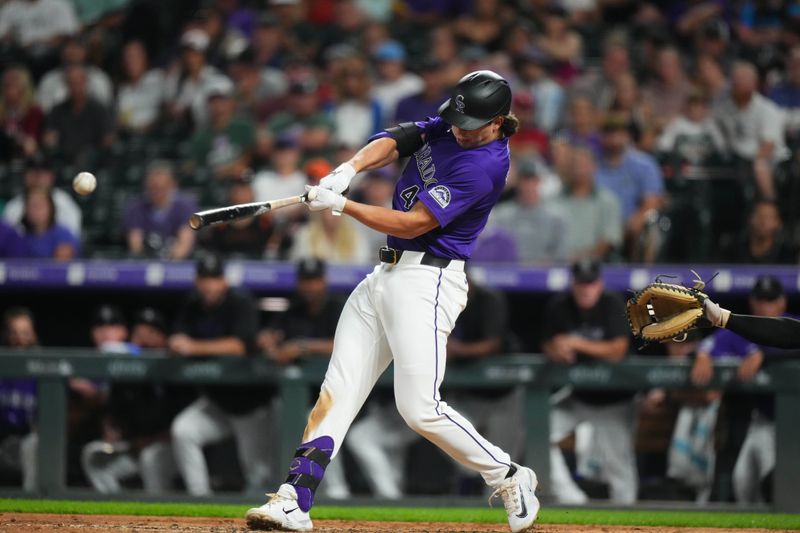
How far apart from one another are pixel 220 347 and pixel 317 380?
0.64 meters

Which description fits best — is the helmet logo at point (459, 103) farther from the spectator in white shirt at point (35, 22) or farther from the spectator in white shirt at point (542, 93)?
the spectator in white shirt at point (35, 22)

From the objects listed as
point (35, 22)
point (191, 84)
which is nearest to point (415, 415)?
point (191, 84)

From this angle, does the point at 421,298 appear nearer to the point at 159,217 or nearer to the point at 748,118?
the point at 159,217

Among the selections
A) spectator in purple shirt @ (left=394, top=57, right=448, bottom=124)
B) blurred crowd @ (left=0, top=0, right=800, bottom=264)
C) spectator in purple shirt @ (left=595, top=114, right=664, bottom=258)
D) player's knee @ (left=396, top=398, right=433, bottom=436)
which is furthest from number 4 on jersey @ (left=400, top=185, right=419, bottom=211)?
spectator in purple shirt @ (left=394, top=57, right=448, bottom=124)

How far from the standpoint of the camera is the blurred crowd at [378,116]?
27.1ft

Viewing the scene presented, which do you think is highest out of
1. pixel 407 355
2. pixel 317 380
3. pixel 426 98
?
pixel 426 98

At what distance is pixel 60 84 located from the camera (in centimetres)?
1056

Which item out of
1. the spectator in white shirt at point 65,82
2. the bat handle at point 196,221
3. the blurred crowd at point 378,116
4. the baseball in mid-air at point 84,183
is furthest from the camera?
the spectator in white shirt at point 65,82

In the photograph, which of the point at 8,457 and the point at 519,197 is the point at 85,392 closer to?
the point at 8,457

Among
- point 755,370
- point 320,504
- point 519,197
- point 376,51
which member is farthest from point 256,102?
point 755,370

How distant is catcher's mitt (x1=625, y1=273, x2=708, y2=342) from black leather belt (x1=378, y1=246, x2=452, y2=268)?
81 centimetres

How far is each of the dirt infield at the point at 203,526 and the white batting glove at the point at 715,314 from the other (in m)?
1.15

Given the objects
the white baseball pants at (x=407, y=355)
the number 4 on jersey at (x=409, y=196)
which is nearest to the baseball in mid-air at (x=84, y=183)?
the white baseball pants at (x=407, y=355)

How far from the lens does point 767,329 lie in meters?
4.97
